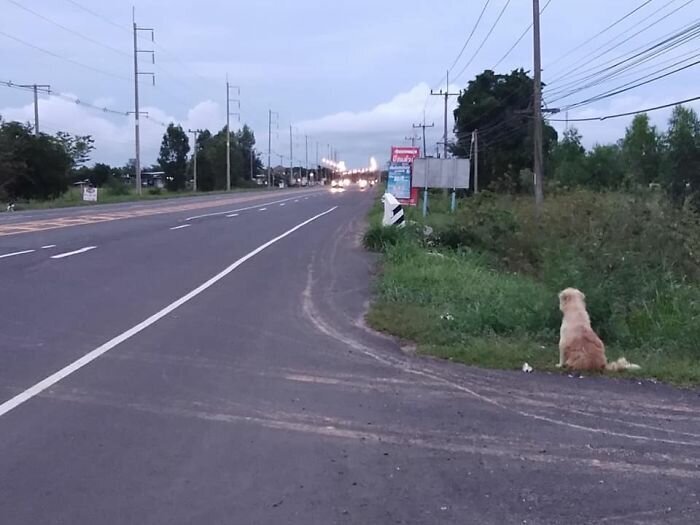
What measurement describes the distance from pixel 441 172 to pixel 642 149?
108ft

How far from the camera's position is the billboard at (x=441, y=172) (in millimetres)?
33062

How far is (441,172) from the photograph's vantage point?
3328cm

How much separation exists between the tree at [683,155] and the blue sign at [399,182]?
18970mm

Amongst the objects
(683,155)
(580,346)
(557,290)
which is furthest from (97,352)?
(683,155)

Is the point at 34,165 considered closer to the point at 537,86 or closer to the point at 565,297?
the point at 537,86

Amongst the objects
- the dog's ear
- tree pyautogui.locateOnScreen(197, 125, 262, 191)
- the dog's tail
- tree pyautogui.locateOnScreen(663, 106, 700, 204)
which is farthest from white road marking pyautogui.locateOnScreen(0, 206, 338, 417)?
tree pyautogui.locateOnScreen(197, 125, 262, 191)

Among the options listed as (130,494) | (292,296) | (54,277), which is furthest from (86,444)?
(54,277)

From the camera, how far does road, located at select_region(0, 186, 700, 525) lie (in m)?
5.91

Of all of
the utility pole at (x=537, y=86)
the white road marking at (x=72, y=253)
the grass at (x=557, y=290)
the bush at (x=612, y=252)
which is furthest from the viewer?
the utility pole at (x=537, y=86)

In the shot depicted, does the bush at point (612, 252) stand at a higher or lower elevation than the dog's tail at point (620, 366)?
higher

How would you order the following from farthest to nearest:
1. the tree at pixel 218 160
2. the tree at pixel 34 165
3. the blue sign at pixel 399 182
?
the tree at pixel 218 160
the tree at pixel 34 165
the blue sign at pixel 399 182

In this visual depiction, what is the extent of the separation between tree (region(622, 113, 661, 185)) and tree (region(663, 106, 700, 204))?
2.71 meters

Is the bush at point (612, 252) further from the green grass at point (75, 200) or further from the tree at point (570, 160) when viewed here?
the green grass at point (75, 200)

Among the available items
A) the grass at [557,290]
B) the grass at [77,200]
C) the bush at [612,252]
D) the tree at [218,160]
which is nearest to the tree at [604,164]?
the bush at [612,252]
